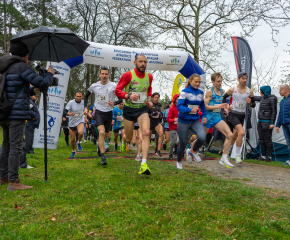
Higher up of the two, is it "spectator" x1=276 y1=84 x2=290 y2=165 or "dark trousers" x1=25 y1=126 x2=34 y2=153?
"spectator" x1=276 y1=84 x2=290 y2=165

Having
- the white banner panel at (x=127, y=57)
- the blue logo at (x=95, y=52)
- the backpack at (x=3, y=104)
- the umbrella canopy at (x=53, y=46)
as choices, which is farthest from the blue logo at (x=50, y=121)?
the backpack at (x=3, y=104)

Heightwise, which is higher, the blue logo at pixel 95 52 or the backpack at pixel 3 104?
the blue logo at pixel 95 52

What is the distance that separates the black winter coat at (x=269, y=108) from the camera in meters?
8.66

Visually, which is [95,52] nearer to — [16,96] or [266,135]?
[16,96]

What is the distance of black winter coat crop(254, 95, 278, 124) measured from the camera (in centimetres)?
866

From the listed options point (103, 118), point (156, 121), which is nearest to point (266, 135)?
point (156, 121)

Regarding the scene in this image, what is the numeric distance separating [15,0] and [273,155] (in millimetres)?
24326

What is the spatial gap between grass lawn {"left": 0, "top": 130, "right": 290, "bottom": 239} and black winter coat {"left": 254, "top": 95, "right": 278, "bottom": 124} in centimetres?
503

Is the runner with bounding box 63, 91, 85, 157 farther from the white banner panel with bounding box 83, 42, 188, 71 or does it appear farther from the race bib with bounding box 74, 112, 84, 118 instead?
the white banner panel with bounding box 83, 42, 188, 71

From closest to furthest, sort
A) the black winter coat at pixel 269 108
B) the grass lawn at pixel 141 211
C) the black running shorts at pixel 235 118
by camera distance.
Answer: the grass lawn at pixel 141 211 < the black running shorts at pixel 235 118 < the black winter coat at pixel 269 108

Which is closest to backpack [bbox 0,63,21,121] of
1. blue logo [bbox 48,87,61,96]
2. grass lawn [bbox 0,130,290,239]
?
grass lawn [bbox 0,130,290,239]

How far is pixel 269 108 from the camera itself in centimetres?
881

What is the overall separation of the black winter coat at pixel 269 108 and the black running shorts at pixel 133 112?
5.11 m

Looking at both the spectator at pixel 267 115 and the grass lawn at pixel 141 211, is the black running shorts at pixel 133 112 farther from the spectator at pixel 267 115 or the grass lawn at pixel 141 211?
the spectator at pixel 267 115
